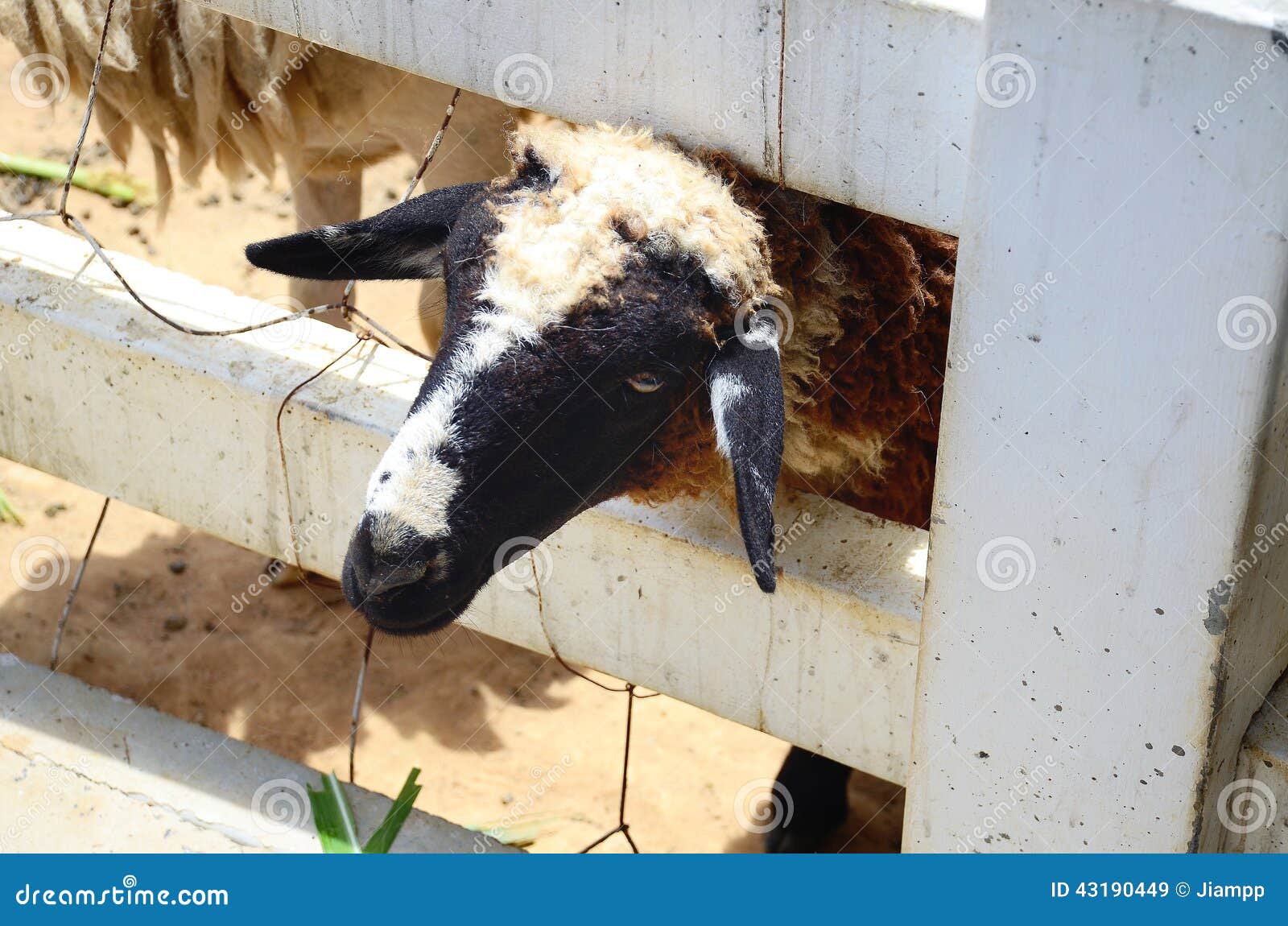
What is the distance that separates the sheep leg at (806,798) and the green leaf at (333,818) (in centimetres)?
160

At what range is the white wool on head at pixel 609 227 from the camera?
281cm

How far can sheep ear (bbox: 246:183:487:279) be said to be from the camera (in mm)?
→ 3188

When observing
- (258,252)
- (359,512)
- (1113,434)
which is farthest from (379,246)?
(1113,434)

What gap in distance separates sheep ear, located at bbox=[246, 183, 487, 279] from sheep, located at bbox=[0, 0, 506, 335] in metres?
1.66

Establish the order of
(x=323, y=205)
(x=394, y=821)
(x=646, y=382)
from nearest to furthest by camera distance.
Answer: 1. (x=646, y=382)
2. (x=394, y=821)
3. (x=323, y=205)

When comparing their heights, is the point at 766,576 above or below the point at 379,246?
below

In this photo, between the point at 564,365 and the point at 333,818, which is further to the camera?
the point at 333,818

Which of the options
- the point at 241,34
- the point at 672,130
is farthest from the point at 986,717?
the point at 241,34

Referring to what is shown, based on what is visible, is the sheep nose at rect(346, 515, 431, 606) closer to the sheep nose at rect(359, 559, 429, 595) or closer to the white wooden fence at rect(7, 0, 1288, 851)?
the sheep nose at rect(359, 559, 429, 595)

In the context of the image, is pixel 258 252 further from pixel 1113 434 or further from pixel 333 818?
pixel 1113 434

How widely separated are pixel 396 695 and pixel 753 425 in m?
2.96

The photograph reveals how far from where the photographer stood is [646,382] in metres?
2.91

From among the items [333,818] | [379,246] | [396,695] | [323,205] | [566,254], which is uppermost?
[323,205]

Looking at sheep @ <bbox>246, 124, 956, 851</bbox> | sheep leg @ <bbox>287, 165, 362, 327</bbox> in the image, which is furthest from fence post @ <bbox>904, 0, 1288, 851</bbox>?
sheep leg @ <bbox>287, 165, 362, 327</bbox>
